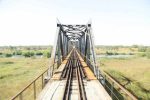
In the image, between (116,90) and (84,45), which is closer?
(116,90)

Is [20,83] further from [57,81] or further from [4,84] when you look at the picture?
[57,81]

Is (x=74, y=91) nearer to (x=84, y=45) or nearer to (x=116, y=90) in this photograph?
(x=116, y=90)

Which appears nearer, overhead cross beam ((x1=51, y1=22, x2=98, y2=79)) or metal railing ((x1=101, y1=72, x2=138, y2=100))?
metal railing ((x1=101, y1=72, x2=138, y2=100))

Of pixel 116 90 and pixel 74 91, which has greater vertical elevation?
pixel 74 91

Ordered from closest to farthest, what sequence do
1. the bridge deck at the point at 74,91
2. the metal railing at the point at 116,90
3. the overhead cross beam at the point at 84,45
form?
the metal railing at the point at 116,90
the bridge deck at the point at 74,91
the overhead cross beam at the point at 84,45

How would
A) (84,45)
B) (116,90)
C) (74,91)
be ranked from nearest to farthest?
1. (74,91)
2. (116,90)
3. (84,45)

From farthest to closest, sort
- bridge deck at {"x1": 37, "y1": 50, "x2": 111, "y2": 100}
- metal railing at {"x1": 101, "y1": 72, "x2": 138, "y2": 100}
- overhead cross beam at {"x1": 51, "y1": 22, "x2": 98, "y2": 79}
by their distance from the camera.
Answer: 1. overhead cross beam at {"x1": 51, "y1": 22, "x2": 98, "y2": 79}
2. bridge deck at {"x1": 37, "y1": 50, "x2": 111, "y2": 100}
3. metal railing at {"x1": 101, "y1": 72, "x2": 138, "y2": 100}

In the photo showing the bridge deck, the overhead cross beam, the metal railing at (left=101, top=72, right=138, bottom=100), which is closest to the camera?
the metal railing at (left=101, top=72, right=138, bottom=100)

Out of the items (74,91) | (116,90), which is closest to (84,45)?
(116,90)

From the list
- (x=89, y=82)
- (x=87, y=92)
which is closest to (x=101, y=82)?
(x=89, y=82)

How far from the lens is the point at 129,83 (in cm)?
3133

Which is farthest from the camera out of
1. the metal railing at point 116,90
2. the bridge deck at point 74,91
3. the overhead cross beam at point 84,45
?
the overhead cross beam at point 84,45

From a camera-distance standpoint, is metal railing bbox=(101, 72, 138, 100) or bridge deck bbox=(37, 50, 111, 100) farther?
bridge deck bbox=(37, 50, 111, 100)

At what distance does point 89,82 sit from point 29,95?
12.9 metres
